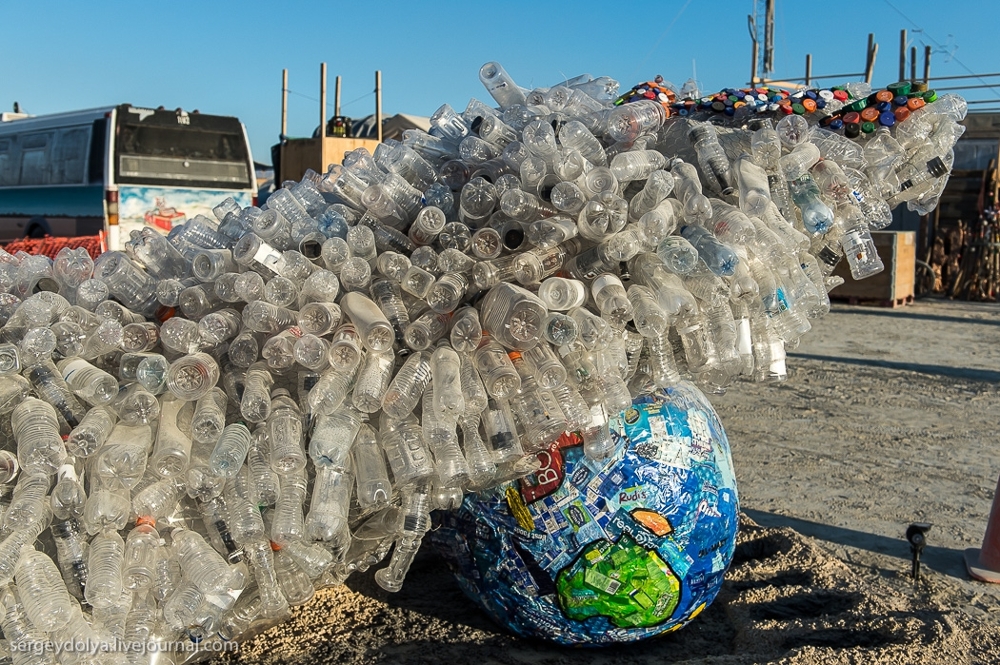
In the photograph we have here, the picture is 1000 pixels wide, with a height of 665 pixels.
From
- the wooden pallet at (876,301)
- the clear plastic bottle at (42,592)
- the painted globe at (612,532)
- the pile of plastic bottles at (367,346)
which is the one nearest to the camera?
the clear plastic bottle at (42,592)

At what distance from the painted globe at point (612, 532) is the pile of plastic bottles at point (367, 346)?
0.55 feet

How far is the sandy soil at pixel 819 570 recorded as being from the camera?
2898 millimetres

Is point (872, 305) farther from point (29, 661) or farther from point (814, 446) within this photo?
point (29, 661)

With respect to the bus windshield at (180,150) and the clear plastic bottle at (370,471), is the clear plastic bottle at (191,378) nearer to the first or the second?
the clear plastic bottle at (370,471)

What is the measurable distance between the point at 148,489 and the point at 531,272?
1.14 meters

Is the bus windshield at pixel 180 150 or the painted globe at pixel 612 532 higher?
the bus windshield at pixel 180 150

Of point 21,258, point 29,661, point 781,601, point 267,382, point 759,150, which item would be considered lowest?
point 781,601

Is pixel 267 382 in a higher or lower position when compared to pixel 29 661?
higher

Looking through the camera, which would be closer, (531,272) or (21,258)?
(531,272)

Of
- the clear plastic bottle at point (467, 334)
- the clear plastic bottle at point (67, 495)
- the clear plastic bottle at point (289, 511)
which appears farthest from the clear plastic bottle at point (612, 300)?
the clear plastic bottle at point (67, 495)

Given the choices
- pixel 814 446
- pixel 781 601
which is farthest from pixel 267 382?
pixel 814 446

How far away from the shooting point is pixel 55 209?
40.1 feet

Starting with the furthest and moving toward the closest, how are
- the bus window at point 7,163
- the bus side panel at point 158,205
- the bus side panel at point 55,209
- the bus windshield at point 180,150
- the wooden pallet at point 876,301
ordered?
the bus window at point 7,163 < the wooden pallet at point 876,301 < the bus side panel at point 55,209 < the bus windshield at point 180,150 < the bus side panel at point 158,205

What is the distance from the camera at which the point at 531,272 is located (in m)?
2.45
